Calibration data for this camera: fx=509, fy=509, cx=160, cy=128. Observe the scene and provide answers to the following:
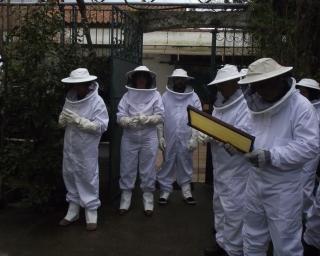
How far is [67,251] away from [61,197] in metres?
1.45

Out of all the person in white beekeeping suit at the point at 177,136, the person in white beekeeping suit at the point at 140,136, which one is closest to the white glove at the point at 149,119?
the person in white beekeeping suit at the point at 140,136

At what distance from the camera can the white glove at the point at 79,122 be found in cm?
576

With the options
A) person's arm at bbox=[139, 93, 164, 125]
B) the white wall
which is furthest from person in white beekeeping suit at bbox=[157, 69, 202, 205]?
the white wall

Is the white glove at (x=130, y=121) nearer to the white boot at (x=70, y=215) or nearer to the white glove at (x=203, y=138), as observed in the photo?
the white glove at (x=203, y=138)

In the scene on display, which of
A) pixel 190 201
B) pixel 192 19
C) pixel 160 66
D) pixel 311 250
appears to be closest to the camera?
pixel 311 250

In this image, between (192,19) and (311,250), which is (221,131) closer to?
(311,250)

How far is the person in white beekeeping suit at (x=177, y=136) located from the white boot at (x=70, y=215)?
4.53ft

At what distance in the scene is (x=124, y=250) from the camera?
550 centimetres

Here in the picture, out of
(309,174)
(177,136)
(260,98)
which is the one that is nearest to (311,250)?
(309,174)

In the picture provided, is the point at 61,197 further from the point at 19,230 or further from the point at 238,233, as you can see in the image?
the point at 238,233


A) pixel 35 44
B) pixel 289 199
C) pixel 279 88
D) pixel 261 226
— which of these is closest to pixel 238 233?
pixel 261 226

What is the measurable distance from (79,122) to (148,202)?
1616 millimetres

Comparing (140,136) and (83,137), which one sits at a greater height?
(83,137)

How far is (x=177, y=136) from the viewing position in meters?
7.10
